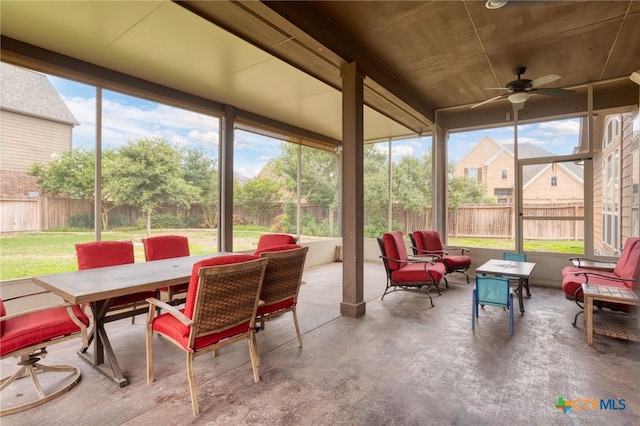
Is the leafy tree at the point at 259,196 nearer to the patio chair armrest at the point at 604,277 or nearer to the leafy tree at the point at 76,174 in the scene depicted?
the leafy tree at the point at 76,174

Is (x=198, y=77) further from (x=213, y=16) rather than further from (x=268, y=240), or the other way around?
(x=268, y=240)

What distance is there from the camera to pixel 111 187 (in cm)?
420

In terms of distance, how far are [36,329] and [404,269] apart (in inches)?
155

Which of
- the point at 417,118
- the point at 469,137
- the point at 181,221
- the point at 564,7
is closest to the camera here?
the point at 564,7

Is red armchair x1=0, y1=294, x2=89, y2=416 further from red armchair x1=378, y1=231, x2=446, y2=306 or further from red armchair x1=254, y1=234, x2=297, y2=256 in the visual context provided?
red armchair x1=378, y1=231, x2=446, y2=306

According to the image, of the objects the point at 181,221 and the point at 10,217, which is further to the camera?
the point at 181,221

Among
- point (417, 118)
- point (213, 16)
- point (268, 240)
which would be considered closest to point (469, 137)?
point (417, 118)

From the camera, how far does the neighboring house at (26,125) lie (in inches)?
135

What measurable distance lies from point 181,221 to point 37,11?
9.43 ft

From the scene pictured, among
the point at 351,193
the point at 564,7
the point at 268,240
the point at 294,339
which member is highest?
the point at 564,7

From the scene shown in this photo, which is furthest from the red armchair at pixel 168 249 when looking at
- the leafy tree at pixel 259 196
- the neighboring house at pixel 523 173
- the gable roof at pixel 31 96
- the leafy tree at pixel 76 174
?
the neighboring house at pixel 523 173

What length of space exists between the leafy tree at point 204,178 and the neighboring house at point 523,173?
480 centimetres

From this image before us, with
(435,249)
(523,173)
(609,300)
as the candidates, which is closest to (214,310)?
(609,300)

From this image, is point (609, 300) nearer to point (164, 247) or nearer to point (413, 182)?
point (164, 247)
